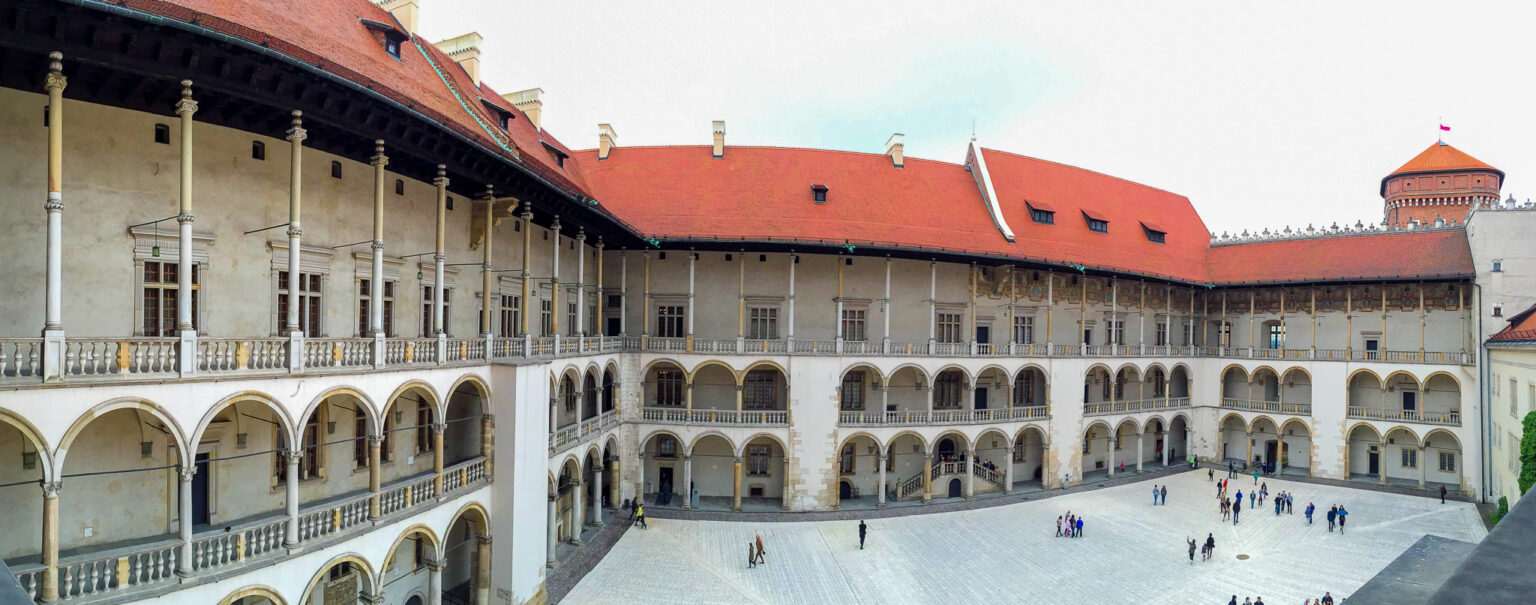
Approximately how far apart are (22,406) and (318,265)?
6.05 metres

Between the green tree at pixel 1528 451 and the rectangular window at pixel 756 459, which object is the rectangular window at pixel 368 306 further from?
the green tree at pixel 1528 451

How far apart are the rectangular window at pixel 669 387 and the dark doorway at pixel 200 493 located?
60.2 feet

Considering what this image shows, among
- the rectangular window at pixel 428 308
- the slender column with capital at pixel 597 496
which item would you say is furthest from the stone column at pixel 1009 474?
the rectangular window at pixel 428 308

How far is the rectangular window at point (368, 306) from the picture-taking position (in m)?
16.1

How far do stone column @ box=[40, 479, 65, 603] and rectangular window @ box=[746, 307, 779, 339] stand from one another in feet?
74.8

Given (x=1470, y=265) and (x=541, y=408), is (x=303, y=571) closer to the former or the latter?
(x=541, y=408)

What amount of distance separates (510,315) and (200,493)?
31.3ft

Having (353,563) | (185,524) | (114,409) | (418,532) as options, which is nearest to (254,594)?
(185,524)

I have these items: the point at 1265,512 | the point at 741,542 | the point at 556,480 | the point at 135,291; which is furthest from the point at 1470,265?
the point at 135,291

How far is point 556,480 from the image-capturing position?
842 inches

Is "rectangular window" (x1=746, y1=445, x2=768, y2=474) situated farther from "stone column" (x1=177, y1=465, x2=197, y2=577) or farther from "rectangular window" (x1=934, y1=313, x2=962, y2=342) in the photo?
"stone column" (x1=177, y1=465, x2=197, y2=577)

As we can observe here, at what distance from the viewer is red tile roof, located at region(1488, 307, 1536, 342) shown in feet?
88.7

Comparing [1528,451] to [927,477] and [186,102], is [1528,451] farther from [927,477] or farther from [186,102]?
[186,102]

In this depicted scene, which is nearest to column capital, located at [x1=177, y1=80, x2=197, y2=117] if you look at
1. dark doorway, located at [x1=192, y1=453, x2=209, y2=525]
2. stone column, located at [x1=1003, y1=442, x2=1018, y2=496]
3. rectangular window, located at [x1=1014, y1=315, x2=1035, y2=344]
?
dark doorway, located at [x1=192, y1=453, x2=209, y2=525]
